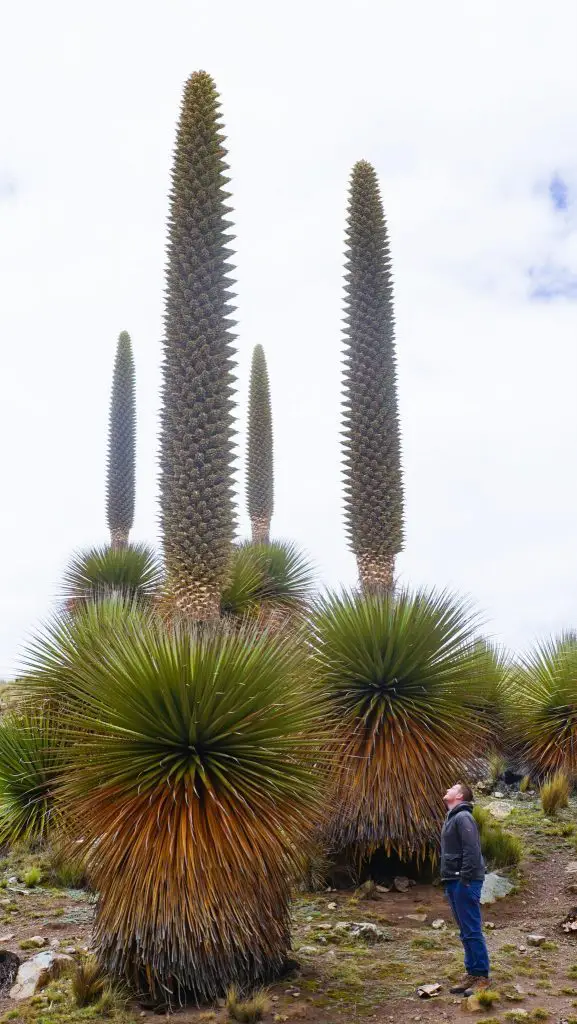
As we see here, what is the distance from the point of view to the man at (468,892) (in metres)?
7.95

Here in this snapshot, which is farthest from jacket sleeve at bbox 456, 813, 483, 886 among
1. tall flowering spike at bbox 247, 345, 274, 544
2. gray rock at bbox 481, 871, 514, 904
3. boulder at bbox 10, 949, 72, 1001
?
tall flowering spike at bbox 247, 345, 274, 544

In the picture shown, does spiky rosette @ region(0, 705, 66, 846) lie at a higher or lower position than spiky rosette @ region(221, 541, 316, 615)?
lower

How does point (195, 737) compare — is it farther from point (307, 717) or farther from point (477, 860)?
point (477, 860)

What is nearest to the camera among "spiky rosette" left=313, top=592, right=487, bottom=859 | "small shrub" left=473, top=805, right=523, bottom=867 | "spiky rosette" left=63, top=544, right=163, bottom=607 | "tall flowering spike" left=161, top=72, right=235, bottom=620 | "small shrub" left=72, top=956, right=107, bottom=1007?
"small shrub" left=72, top=956, right=107, bottom=1007

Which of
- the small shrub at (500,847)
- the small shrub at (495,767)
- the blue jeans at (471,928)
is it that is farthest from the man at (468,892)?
the small shrub at (495,767)

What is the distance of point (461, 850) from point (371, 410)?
7.15 m

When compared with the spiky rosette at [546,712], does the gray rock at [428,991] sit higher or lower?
lower

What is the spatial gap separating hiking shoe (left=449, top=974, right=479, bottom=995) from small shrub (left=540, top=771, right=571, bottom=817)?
6.62 meters

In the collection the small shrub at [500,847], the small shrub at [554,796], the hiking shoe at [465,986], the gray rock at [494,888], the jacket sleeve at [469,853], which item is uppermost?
the jacket sleeve at [469,853]

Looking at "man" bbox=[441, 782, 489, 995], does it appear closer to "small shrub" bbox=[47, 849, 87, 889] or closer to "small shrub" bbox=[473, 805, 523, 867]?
→ "small shrub" bbox=[473, 805, 523, 867]

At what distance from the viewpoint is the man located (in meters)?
7.95

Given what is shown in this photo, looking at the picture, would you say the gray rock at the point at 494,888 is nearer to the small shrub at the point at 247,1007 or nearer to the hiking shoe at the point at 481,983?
the hiking shoe at the point at 481,983

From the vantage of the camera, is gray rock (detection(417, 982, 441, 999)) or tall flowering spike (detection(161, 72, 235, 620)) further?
tall flowering spike (detection(161, 72, 235, 620))

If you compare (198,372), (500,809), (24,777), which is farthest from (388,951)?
(198,372)
